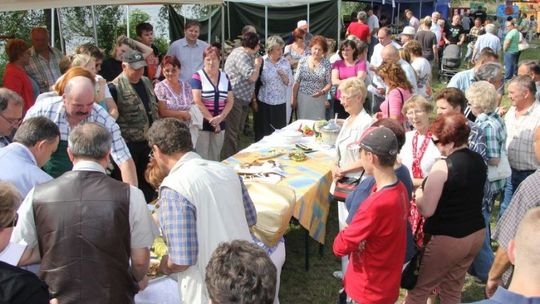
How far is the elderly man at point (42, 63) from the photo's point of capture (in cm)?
603

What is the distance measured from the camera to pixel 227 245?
1668 millimetres

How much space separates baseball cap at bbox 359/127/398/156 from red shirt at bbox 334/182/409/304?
177 mm

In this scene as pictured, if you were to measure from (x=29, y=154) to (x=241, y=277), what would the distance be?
1427 millimetres

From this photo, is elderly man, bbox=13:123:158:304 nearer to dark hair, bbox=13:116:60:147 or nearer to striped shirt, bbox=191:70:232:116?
dark hair, bbox=13:116:60:147

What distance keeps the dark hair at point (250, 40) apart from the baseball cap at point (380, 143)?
3.79 meters

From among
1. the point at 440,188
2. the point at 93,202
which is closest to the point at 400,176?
the point at 440,188

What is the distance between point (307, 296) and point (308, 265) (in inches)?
15.8

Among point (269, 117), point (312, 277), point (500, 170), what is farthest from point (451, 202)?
point (269, 117)

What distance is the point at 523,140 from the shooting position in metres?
4.22

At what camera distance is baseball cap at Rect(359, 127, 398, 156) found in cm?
263

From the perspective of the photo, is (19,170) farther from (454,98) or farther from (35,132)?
(454,98)

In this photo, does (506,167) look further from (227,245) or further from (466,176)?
(227,245)

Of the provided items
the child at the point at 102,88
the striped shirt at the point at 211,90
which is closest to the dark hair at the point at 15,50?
the child at the point at 102,88

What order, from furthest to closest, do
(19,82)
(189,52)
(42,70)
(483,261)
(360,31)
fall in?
(360,31) < (189,52) < (42,70) < (19,82) < (483,261)
